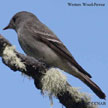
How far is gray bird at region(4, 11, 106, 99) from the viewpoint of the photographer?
614cm

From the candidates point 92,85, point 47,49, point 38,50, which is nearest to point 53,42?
point 47,49

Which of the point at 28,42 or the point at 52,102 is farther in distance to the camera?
the point at 28,42

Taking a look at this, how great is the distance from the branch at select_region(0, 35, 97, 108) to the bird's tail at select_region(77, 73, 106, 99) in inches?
22.9

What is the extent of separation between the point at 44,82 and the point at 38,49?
216 cm

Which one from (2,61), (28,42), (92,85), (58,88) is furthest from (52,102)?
(28,42)

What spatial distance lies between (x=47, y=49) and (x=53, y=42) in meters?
0.24

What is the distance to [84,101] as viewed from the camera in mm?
4430

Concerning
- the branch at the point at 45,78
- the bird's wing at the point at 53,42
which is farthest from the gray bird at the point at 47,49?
the branch at the point at 45,78

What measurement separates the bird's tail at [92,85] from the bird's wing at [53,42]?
123 mm

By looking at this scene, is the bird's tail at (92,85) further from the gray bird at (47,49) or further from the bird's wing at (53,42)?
the bird's wing at (53,42)

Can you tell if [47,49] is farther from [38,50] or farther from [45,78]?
[45,78]

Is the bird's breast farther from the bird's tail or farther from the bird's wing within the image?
the bird's tail

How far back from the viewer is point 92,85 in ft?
18.3

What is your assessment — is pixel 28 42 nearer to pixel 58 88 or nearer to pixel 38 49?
pixel 38 49
